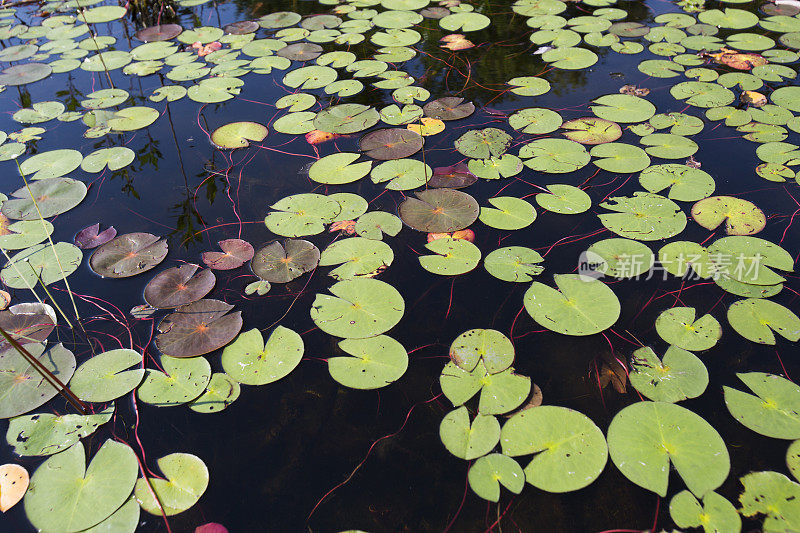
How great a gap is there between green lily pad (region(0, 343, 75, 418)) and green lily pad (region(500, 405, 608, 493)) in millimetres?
1956

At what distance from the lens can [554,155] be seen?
3303 mm

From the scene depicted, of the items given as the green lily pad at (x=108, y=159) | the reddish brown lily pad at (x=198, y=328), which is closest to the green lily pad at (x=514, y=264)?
the reddish brown lily pad at (x=198, y=328)

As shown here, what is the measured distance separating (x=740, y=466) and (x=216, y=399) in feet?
6.79

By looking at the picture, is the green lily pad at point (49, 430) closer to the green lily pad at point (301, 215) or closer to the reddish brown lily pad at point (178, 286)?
the reddish brown lily pad at point (178, 286)

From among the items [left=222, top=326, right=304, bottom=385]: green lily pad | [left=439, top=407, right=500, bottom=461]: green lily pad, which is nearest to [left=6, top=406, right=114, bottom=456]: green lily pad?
[left=222, top=326, right=304, bottom=385]: green lily pad

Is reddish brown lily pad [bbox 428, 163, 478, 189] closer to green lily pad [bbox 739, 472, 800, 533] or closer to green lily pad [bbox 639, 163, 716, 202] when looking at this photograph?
green lily pad [bbox 639, 163, 716, 202]

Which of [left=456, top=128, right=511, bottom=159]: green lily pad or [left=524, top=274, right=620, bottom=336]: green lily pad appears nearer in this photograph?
[left=524, top=274, right=620, bottom=336]: green lily pad

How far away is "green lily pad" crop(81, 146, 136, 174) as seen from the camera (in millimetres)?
3480

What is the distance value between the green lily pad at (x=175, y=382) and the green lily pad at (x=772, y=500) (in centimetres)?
213

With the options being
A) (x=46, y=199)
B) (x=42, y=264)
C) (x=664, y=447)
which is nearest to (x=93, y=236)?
(x=42, y=264)

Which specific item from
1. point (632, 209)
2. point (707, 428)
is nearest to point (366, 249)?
point (632, 209)

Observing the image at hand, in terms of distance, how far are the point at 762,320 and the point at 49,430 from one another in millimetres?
3155

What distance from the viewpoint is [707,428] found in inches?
75.5

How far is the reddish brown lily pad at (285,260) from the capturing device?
2629 millimetres
